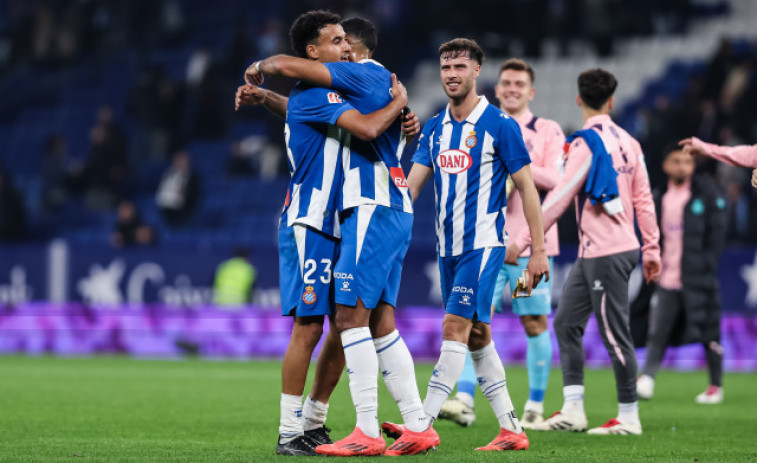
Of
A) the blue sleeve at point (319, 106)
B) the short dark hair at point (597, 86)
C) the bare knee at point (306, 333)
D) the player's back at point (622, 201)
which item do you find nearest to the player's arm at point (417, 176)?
the blue sleeve at point (319, 106)

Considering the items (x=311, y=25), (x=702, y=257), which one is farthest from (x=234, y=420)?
(x=702, y=257)

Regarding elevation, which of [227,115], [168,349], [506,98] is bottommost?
[168,349]

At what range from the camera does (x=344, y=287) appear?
5535mm

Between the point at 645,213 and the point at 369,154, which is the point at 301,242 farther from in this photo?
the point at 645,213

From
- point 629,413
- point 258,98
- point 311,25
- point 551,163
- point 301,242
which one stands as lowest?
point 629,413

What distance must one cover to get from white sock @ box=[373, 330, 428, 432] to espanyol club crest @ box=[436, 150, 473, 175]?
103cm

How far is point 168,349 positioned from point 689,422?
32.2 feet

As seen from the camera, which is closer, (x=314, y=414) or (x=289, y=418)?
(x=289, y=418)

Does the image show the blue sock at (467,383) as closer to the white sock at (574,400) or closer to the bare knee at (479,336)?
the white sock at (574,400)

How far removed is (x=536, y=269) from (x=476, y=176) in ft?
2.17

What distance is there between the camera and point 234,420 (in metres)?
7.72

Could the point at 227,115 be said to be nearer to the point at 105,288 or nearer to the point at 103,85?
the point at 103,85

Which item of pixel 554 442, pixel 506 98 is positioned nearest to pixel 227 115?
pixel 506 98

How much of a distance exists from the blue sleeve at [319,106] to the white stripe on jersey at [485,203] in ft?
3.11
